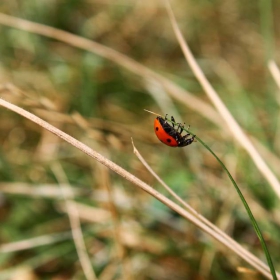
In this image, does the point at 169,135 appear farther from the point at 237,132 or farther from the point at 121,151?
the point at 121,151

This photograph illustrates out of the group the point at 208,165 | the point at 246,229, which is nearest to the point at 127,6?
the point at 208,165

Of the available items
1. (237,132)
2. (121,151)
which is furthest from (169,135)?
(121,151)

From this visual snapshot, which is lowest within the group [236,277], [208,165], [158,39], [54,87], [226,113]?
[236,277]

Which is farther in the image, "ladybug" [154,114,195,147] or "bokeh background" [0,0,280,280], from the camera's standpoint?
"bokeh background" [0,0,280,280]

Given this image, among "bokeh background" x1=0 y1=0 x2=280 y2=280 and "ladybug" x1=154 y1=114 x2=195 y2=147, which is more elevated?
"bokeh background" x1=0 y1=0 x2=280 y2=280

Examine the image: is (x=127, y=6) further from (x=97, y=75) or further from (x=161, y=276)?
(x=161, y=276)

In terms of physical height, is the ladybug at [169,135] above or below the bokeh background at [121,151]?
below

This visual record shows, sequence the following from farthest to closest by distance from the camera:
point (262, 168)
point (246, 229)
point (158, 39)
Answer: point (158, 39), point (246, 229), point (262, 168)

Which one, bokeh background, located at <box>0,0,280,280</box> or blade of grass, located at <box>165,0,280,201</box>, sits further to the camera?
bokeh background, located at <box>0,0,280,280</box>
